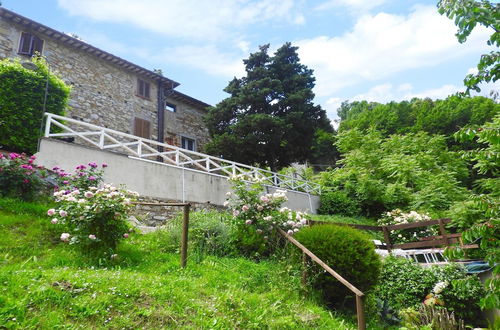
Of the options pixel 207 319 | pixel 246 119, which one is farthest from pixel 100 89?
pixel 207 319

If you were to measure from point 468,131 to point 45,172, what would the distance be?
7.28m

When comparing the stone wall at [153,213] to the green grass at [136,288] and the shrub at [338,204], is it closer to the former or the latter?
the green grass at [136,288]

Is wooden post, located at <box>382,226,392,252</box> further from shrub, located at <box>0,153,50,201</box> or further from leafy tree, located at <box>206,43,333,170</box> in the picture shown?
shrub, located at <box>0,153,50,201</box>

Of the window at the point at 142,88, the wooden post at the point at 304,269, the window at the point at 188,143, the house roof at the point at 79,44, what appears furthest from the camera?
the window at the point at 188,143

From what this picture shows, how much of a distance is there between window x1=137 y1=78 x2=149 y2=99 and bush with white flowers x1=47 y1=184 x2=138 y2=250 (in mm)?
11944

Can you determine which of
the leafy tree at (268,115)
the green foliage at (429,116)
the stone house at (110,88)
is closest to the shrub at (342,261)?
the leafy tree at (268,115)

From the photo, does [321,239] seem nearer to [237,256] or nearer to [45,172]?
[237,256]

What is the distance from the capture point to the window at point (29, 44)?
12562 mm

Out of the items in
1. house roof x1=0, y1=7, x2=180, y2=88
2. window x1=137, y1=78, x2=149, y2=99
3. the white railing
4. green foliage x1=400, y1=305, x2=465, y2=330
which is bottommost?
green foliage x1=400, y1=305, x2=465, y2=330

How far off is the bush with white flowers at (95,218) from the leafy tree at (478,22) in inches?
182

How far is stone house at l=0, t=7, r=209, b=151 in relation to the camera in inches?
499

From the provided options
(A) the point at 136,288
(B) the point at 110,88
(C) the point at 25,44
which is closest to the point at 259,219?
(A) the point at 136,288

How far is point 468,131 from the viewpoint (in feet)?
9.43

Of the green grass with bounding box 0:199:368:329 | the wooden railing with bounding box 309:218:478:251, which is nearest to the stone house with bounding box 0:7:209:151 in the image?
the green grass with bounding box 0:199:368:329
